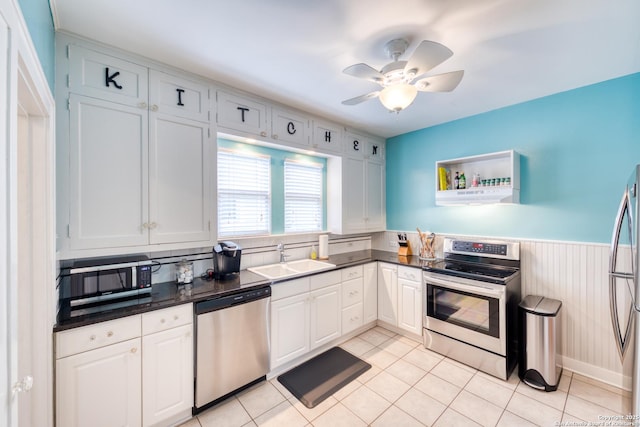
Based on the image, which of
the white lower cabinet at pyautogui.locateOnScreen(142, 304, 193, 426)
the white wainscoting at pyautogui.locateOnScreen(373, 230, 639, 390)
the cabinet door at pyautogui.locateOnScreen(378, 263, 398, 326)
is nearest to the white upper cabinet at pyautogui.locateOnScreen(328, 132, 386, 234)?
the cabinet door at pyautogui.locateOnScreen(378, 263, 398, 326)

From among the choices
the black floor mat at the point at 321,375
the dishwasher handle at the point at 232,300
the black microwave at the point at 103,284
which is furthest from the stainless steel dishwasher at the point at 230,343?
the black microwave at the point at 103,284

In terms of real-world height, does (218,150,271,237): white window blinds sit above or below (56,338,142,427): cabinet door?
above

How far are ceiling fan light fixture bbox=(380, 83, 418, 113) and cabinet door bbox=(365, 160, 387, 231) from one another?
197 centimetres

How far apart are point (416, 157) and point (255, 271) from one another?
260 centimetres

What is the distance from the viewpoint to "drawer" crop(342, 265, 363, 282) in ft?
9.82

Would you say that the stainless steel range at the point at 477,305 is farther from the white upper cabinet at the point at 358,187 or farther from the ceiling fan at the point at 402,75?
the ceiling fan at the point at 402,75

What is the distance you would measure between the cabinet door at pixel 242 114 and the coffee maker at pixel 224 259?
1.08m

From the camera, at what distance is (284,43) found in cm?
180

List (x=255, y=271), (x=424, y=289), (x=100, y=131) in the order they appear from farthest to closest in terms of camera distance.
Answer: (x=424, y=289) < (x=255, y=271) < (x=100, y=131)

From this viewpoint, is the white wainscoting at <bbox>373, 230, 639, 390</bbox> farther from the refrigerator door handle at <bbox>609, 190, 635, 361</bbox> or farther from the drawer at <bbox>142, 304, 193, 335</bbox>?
the drawer at <bbox>142, 304, 193, 335</bbox>

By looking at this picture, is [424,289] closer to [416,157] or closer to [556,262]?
[556,262]

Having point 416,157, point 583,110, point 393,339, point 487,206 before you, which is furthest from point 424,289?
point 583,110

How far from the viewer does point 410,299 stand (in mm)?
3064

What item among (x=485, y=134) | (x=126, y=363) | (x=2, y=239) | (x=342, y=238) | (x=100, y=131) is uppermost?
(x=485, y=134)
